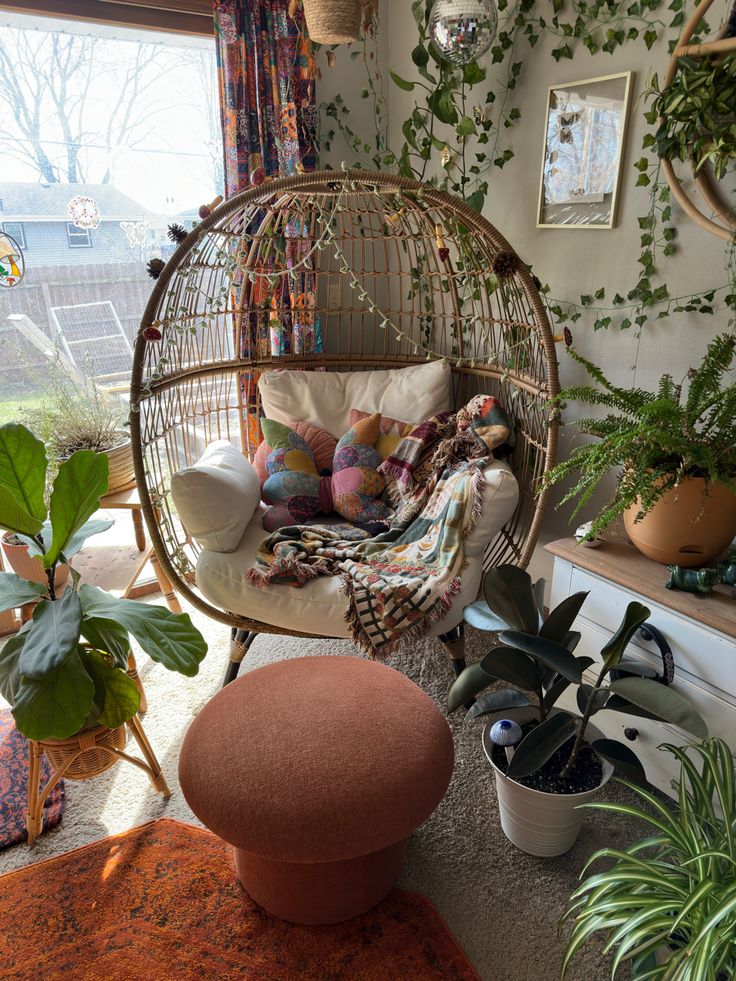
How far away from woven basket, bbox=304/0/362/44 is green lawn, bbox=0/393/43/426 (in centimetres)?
153

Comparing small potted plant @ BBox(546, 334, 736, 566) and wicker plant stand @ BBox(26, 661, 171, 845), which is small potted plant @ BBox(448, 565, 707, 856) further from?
wicker plant stand @ BBox(26, 661, 171, 845)

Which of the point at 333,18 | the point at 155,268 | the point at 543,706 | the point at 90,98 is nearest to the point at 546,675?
the point at 543,706

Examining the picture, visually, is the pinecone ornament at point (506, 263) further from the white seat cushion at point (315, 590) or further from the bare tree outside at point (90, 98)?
the bare tree outside at point (90, 98)

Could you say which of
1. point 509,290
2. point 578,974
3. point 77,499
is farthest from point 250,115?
point 578,974

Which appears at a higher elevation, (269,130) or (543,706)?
(269,130)

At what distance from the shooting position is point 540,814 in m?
1.48

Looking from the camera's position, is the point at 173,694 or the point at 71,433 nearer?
the point at 173,694

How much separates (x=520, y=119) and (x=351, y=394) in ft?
3.52

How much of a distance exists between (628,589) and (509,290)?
112cm

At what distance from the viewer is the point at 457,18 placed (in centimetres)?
197

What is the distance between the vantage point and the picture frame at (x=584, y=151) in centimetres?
193

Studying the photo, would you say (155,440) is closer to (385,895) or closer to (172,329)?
(172,329)

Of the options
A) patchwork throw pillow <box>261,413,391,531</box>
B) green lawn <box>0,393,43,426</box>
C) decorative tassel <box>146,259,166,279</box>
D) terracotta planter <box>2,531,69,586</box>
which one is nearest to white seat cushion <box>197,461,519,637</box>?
patchwork throw pillow <box>261,413,391,531</box>

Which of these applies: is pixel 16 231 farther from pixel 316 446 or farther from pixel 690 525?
pixel 690 525
